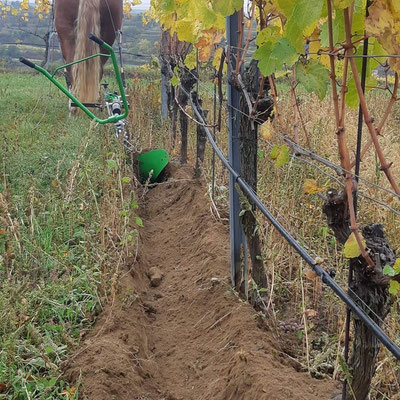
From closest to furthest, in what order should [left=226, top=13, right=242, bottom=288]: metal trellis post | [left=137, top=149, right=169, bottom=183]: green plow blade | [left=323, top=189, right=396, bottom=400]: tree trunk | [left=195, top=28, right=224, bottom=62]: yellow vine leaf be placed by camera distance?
[left=323, top=189, right=396, bottom=400]: tree trunk
[left=226, top=13, right=242, bottom=288]: metal trellis post
[left=195, top=28, right=224, bottom=62]: yellow vine leaf
[left=137, top=149, right=169, bottom=183]: green plow blade

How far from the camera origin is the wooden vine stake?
65.5 inches

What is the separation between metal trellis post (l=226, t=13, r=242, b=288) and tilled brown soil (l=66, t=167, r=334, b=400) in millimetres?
142

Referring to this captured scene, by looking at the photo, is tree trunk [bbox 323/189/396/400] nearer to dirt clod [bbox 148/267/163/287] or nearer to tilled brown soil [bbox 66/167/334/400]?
tilled brown soil [bbox 66/167/334/400]

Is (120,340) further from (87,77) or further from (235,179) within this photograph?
(87,77)

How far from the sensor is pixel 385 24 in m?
1.42

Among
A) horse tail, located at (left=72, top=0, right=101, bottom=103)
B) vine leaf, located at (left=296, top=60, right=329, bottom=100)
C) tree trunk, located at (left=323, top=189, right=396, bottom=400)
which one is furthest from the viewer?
horse tail, located at (left=72, top=0, right=101, bottom=103)

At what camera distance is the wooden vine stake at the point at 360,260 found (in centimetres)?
166

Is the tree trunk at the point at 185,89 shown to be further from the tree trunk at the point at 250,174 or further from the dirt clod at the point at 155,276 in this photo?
the tree trunk at the point at 250,174

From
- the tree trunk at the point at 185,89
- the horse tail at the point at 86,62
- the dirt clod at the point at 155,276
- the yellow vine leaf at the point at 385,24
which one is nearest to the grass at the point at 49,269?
the dirt clod at the point at 155,276

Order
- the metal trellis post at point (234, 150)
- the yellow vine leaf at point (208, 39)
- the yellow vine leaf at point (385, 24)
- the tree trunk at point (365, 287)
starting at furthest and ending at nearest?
the yellow vine leaf at point (208, 39), the metal trellis post at point (234, 150), the tree trunk at point (365, 287), the yellow vine leaf at point (385, 24)

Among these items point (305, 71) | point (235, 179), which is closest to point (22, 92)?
point (235, 179)

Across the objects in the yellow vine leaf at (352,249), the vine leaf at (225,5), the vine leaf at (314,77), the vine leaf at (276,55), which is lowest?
the yellow vine leaf at (352,249)

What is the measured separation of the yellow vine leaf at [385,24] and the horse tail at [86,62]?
622 centimetres

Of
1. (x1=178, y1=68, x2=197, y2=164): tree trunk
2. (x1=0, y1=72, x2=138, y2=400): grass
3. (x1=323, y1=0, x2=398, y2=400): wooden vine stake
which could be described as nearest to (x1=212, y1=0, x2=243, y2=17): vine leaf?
(x1=323, y1=0, x2=398, y2=400): wooden vine stake
